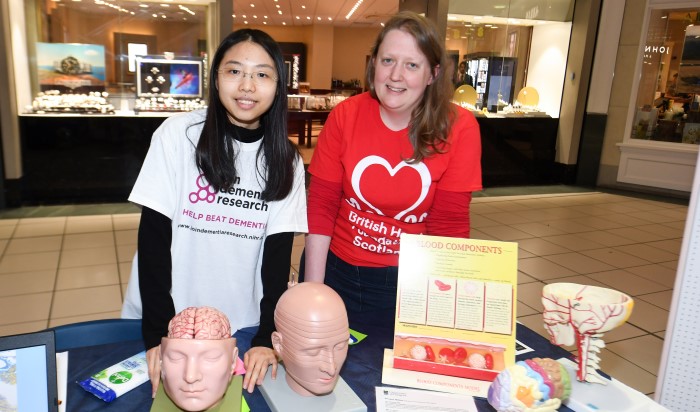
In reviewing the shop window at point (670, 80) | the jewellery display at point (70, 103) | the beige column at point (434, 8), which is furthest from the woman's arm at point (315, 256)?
the shop window at point (670, 80)

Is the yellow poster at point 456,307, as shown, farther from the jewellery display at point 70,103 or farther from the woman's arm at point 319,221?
the jewellery display at point 70,103

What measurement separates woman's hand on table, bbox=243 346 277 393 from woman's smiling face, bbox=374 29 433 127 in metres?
0.80

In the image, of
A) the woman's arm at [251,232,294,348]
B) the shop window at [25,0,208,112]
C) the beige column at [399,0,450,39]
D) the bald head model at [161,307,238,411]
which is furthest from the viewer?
the beige column at [399,0,450,39]

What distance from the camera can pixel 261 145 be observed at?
1.45 m

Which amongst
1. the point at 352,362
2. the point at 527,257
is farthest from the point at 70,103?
the point at 352,362

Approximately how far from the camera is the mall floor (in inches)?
123

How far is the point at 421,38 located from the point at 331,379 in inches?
38.5

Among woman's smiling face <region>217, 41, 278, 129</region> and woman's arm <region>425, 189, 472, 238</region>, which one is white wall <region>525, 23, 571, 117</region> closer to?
woman's arm <region>425, 189, 472, 238</region>

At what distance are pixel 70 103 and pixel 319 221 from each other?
4.85 m

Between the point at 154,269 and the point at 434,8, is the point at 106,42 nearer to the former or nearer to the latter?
the point at 434,8

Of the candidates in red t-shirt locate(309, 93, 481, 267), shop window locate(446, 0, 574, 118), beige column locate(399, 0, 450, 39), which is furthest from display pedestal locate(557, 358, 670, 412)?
shop window locate(446, 0, 574, 118)

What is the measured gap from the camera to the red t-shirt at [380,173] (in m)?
1.64

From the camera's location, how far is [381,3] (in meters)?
12.5

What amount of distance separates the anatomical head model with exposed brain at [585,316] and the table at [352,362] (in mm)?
147
